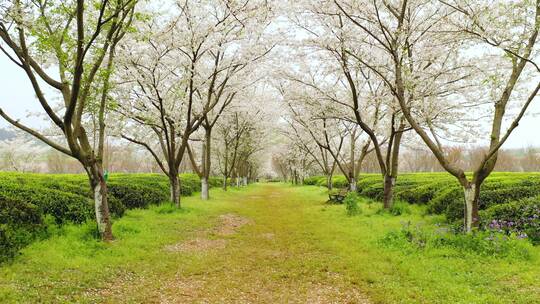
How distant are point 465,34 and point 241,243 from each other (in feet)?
24.8

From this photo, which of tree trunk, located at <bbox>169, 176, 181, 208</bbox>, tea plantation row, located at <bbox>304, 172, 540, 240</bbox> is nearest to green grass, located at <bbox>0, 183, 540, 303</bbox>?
tea plantation row, located at <bbox>304, 172, 540, 240</bbox>

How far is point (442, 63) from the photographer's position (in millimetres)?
12719

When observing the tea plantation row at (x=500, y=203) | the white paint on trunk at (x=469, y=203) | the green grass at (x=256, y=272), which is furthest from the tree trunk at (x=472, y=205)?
the green grass at (x=256, y=272)

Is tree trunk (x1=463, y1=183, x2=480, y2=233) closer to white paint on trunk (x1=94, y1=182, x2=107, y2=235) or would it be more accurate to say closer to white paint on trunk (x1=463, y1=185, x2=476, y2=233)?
white paint on trunk (x1=463, y1=185, x2=476, y2=233)

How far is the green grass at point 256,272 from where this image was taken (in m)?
5.50

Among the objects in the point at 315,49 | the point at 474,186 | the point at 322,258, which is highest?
the point at 315,49

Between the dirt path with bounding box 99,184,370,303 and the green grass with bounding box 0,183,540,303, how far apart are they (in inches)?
0.7

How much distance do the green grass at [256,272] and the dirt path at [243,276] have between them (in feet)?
0.06

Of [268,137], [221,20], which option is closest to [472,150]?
[268,137]

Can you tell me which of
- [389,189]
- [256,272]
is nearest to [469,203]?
[256,272]

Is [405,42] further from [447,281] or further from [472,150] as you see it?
[472,150]

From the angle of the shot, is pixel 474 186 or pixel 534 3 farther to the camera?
pixel 474 186

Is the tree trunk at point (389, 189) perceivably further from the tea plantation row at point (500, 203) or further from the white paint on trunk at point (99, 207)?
the white paint on trunk at point (99, 207)

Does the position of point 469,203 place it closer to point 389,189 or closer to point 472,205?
point 472,205
